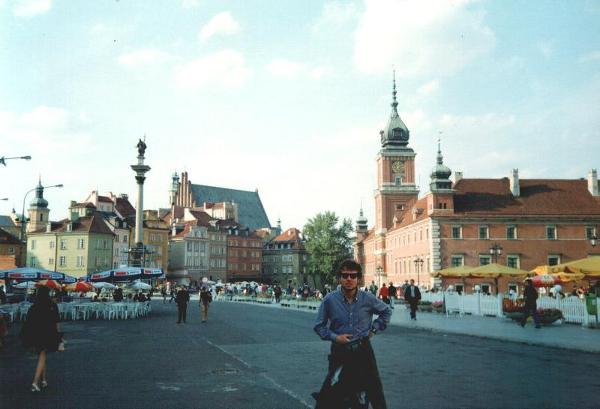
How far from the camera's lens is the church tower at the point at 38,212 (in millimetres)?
95812

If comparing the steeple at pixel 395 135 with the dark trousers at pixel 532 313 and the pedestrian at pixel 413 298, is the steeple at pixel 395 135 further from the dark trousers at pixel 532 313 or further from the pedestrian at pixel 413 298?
the dark trousers at pixel 532 313

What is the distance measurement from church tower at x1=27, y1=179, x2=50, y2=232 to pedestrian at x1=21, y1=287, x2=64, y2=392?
9214cm

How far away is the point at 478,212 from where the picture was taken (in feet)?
216

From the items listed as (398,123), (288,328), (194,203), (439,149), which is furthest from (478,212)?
(194,203)

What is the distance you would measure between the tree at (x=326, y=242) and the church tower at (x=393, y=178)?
38.5 ft

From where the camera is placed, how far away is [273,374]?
1148 cm

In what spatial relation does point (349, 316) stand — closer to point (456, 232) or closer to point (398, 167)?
point (456, 232)

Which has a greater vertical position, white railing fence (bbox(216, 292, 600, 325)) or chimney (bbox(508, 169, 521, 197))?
chimney (bbox(508, 169, 521, 197))

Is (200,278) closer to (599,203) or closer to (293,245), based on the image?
(293,245)

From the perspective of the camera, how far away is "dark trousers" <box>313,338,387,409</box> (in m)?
5.68

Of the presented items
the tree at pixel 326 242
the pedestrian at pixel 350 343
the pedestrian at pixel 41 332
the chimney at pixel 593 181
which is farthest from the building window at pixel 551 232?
the pedestrian at pixel 350 343

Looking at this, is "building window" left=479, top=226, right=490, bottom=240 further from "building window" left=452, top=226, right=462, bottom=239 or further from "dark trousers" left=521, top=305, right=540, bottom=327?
"dark trousers" left=521, top=305, right=540, bottom=327

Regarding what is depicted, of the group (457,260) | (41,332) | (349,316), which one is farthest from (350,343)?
(457,260)

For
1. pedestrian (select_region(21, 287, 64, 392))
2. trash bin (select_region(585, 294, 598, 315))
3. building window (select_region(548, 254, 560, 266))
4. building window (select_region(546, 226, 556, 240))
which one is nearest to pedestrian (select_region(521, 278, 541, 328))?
trash bin (select_region(585, 294, 598, 315))
